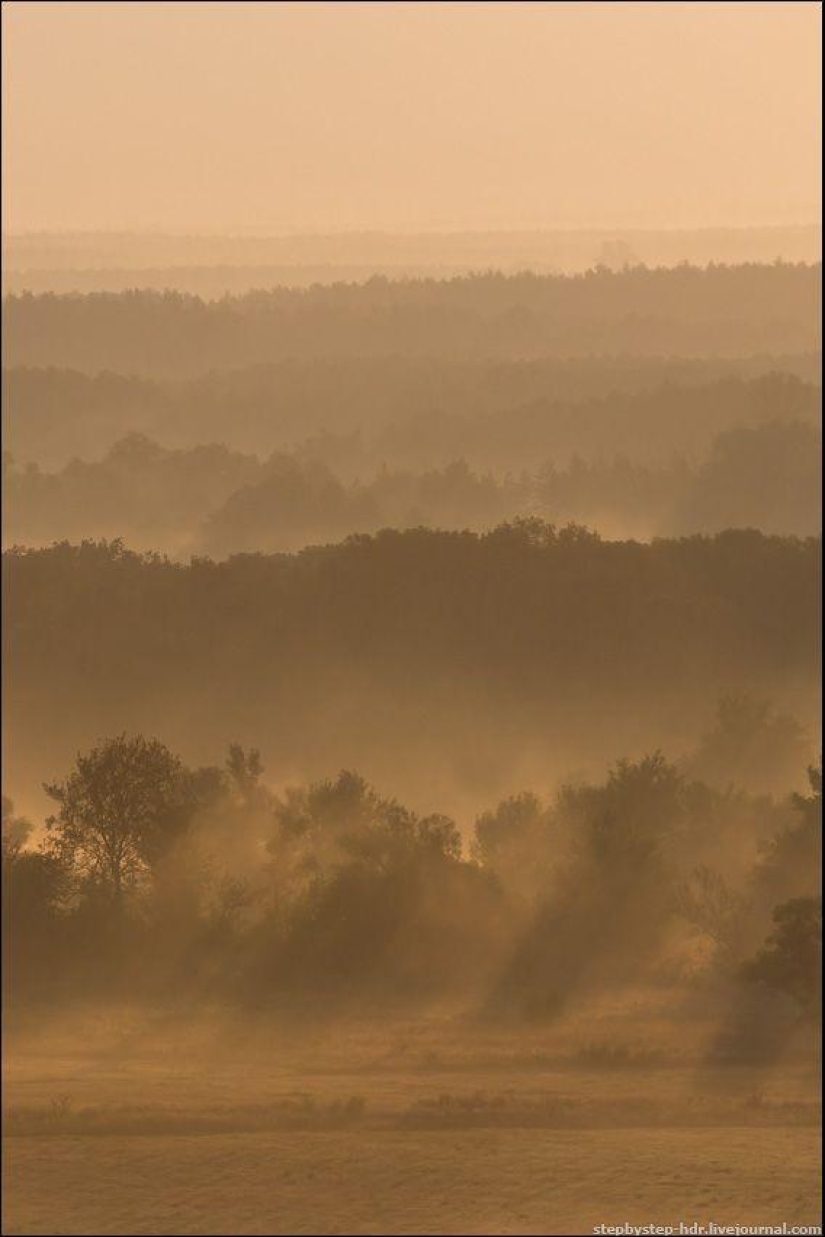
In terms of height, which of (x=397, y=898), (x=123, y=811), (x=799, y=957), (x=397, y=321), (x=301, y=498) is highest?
(x=397, y=321)

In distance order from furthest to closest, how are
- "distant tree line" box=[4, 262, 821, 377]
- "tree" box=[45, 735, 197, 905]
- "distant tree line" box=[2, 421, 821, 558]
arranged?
"distant tree line" box=[4, 262, 821, 377] → "distant tree line" box=[2, 421, 821, 558] → "tree" box=[45, 735, 197, 905]

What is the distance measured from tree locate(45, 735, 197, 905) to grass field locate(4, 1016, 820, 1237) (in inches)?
98.5

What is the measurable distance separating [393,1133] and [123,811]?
5603 millimetres

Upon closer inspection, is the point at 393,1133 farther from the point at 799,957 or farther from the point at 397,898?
the point at 397,898

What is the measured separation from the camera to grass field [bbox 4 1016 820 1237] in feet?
46.3

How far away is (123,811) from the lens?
790 inches

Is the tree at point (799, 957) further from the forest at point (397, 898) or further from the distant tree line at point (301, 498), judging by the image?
the distant tree line at point (301, 498)

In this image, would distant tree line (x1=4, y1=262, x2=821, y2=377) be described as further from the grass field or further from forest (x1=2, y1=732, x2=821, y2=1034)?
the grass field

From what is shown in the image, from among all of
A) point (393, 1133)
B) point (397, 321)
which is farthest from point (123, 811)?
point (397, 321)

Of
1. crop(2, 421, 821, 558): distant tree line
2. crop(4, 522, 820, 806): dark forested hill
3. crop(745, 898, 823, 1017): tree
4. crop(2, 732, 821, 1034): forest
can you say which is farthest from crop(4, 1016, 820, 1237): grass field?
crop(2, 421, 821, 558): distant tree line

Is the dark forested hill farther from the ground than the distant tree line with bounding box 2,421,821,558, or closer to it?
closer to it

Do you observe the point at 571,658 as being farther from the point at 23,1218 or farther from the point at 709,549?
the point at 23,1218

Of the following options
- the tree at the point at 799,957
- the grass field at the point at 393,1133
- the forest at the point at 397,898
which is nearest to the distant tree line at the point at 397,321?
the forest at the point at 397,898

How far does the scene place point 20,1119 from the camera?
15.9m
